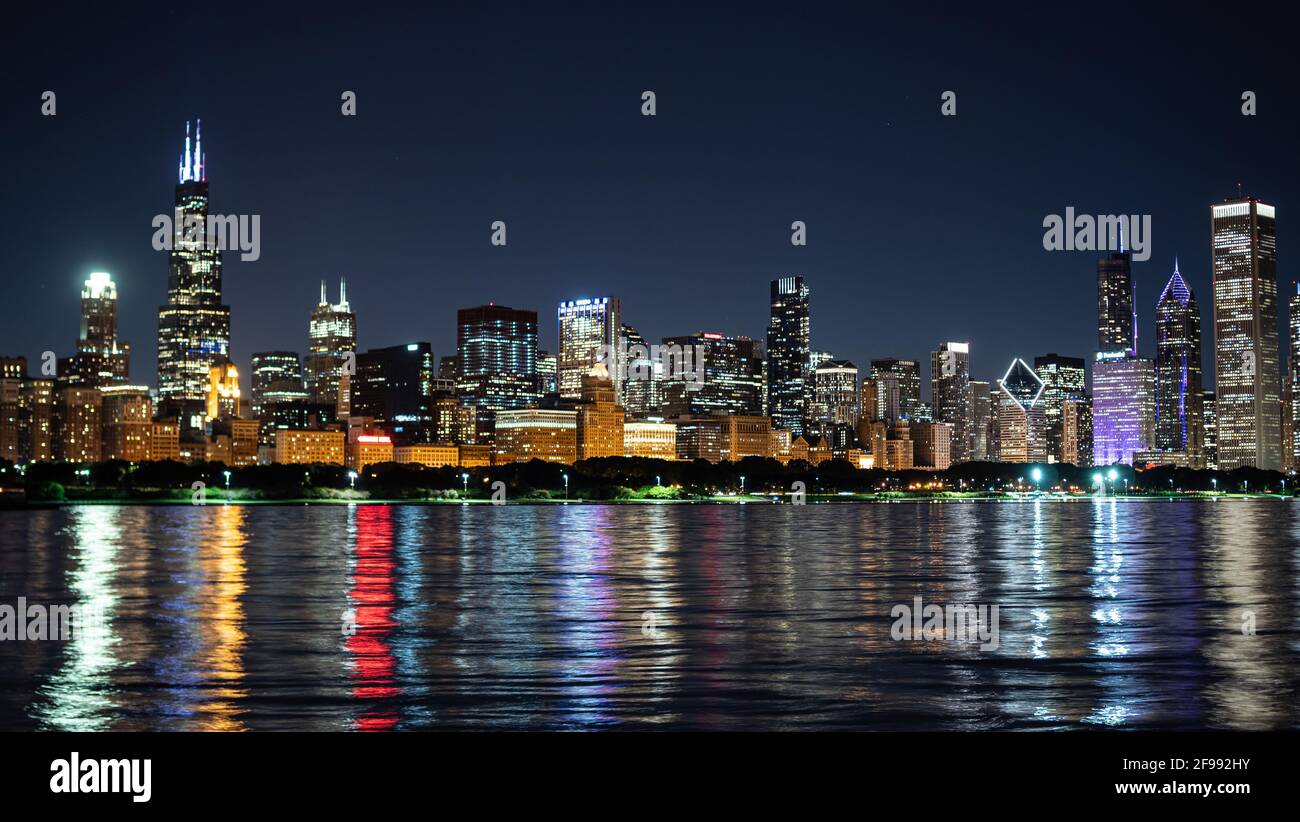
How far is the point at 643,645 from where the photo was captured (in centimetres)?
3148

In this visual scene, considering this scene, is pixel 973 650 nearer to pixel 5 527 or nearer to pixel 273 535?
pixel 273 535

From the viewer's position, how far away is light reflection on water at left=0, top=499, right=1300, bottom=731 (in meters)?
22.3

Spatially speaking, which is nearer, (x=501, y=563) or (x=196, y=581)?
(x=196, y=581)

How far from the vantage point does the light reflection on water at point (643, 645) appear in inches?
879

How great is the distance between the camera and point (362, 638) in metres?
33.5

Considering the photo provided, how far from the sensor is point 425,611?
41.4 meters
